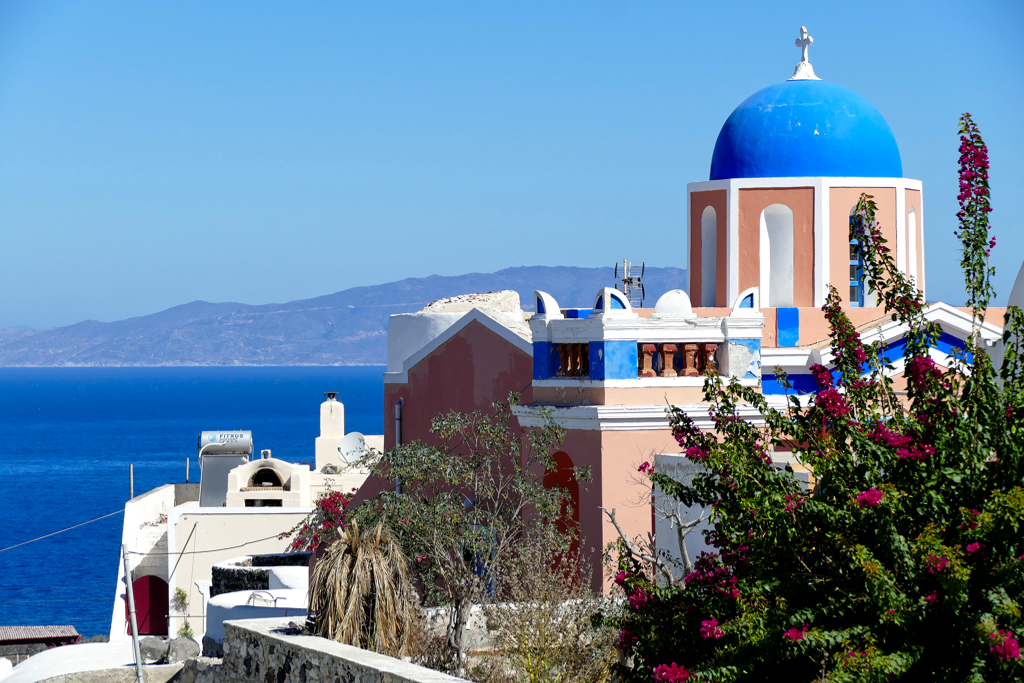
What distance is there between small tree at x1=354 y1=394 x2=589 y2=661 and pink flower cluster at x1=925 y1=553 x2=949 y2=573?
18.1 ft

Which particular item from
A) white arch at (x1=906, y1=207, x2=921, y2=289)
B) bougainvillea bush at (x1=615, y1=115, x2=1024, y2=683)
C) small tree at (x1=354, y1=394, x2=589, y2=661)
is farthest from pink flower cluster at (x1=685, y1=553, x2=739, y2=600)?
white arch at (x1=906, y1=207, x2=921, y2=289)

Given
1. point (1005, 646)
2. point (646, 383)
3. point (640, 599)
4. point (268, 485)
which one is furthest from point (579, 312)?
point (268, 485)

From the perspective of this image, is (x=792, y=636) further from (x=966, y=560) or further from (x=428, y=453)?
(x=428, y=453)

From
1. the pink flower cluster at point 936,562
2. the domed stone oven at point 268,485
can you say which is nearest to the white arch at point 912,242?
the pink flower cluster at point 936,562

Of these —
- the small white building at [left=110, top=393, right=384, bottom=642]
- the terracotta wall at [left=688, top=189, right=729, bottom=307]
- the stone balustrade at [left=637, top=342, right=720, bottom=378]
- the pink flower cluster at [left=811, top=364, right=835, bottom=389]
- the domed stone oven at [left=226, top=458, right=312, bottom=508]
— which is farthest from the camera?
the domed stone oven at [left=226, top=458, right=312, bottom=508]

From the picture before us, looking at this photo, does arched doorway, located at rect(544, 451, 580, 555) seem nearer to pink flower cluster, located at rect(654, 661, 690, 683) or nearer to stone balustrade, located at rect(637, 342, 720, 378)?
stone balustrade, located at rect(637, 342, 720, 378)

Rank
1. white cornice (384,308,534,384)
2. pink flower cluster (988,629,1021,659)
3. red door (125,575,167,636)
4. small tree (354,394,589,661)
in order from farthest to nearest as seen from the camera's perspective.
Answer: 1. red door (125,575,167,636)
2. white cornice (384,308,534,384)
3. small tree (354,394,589,661)
4. pink flower cluster (988,629,1021,659)

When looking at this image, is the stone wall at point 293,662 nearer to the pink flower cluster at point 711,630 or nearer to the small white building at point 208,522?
the pink flower cluster at point 711,630

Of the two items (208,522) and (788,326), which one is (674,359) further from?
(208,522)

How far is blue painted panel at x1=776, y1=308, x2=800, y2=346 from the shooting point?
60.6 ft

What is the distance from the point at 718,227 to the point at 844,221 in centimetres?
199

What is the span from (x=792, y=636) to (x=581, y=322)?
873 centimetres

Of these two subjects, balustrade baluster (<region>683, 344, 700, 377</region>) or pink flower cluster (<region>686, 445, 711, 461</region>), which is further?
balustrade baluster (<region>683, 344, 700, 377</region>)

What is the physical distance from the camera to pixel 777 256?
20031 millimetres
